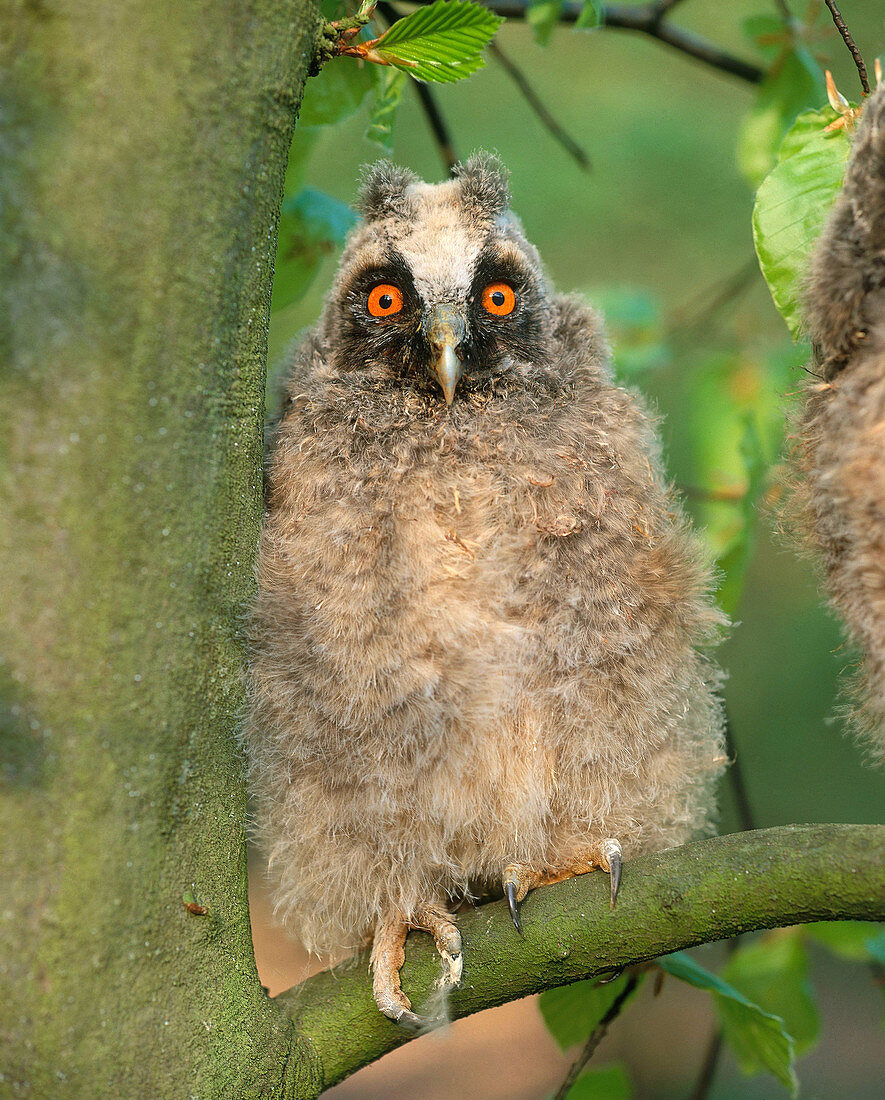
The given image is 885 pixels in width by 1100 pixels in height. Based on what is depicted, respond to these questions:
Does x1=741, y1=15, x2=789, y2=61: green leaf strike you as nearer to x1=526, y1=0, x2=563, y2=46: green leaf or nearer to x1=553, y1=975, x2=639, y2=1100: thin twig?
x1=526, y1=0, x2=563, y2=46: green leaf

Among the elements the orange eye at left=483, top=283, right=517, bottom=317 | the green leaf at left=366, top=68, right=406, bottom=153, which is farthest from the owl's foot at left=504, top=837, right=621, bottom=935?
the green leaf at left=366, top=68, right=406, bottom=153

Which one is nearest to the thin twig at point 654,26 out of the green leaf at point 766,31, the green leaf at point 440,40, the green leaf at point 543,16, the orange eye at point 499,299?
the green leaf at point 766,31

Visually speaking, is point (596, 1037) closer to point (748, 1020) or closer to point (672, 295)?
point (748, 1020)

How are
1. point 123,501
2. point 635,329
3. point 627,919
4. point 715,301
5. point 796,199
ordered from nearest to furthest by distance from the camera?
point 123,501 < point 627,919 < point 796,199 < point 635,329 < point 715,301

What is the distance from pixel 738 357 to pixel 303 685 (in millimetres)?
2214

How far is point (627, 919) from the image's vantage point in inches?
47.9

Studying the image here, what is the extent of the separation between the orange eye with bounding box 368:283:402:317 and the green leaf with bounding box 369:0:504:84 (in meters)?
0.43

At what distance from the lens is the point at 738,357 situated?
315 cm

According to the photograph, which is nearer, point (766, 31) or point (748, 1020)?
point (748, 1020)

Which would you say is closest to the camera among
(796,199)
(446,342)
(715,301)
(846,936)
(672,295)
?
(796,199)

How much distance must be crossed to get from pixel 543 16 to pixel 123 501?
1.43m

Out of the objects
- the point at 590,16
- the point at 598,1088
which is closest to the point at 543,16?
the point at 590,16

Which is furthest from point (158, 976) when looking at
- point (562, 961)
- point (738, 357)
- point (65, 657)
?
point (738, 357)

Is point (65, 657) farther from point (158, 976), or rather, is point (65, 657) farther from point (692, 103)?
point (692, 103)
